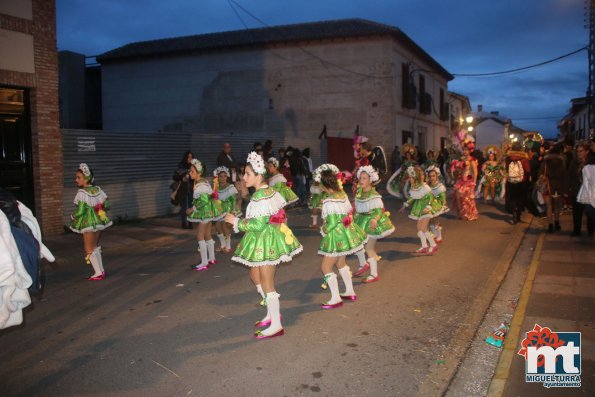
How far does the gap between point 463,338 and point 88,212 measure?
576 cm

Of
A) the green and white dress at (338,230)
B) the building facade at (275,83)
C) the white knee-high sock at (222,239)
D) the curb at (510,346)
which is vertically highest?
the building facade at (275,83)

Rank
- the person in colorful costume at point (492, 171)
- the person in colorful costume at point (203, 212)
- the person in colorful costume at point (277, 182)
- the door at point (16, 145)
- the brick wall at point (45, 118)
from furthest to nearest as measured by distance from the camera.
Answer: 1. the person in colorful costume at point (492, 171)
2. the brick wall at point (45, 118)
3. the door at point (16, 145)
4. the person in colorful costume at point (277, 182)
5. the person in colorful costume at point (203, 212)

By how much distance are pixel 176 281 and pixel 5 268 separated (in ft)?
14.2

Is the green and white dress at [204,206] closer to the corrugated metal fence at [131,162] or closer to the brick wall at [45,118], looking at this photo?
the brick wall at [45,118]

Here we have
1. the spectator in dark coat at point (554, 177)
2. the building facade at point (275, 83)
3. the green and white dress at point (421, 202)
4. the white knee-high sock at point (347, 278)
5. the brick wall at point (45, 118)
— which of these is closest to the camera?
the white knee-high sock at point (347, 278)

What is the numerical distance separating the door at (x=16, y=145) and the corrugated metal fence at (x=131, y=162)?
0.82m

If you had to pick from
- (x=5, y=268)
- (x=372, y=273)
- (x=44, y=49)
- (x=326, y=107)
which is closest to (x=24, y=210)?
(x=5, y=268)

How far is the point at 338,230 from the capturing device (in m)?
6.12

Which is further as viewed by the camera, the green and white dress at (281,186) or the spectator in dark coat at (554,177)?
the spectator in dark coat at (554,177)

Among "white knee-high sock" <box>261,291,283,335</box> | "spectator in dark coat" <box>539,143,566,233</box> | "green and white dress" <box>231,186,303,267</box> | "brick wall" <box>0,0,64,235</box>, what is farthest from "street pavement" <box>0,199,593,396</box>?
"brick wall" <box>0,0,64,235</box>

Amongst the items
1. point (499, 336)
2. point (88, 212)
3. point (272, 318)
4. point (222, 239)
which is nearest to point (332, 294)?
point (272, 318)

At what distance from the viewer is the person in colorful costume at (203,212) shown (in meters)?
8.35

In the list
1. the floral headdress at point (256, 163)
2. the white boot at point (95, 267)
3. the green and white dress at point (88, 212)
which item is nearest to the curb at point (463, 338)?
the floral headdress at point (256, 163)

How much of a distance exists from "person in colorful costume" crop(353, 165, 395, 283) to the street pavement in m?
0.38
